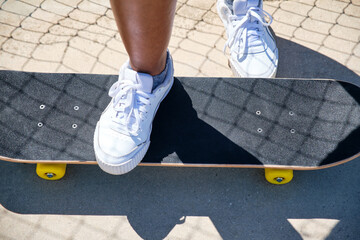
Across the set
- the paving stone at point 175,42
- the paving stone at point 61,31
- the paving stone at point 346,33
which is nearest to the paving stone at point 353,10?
the paving stone at point 346,33

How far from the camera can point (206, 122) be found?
1820mm

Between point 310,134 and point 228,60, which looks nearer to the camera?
point 310,134

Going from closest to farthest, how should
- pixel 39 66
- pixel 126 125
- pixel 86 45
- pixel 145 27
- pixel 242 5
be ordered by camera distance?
pixel 145 27 → pixel 126 125 → pixel 242 5 → pixel 39 66 → pixel 86 45

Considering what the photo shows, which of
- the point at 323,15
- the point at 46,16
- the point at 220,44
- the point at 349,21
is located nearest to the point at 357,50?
the point at 349,21

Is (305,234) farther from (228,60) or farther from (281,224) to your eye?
(228,60)

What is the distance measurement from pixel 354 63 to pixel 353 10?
512mm

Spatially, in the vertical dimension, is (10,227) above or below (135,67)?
below

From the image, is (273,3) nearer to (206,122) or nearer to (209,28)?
(209,28)

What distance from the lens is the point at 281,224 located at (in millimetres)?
1782

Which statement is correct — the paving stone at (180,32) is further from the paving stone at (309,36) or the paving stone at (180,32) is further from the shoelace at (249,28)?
the paving stone at (309,36)

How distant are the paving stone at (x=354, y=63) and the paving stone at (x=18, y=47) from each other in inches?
86.6

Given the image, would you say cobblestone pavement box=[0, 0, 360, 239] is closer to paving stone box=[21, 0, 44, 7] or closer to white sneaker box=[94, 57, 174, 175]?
paving stone box=[21, 0, 44, 7]

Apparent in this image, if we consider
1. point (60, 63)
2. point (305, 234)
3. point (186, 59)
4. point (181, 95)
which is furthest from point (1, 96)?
point (305, 234)

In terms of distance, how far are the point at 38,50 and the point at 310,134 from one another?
1853mm
